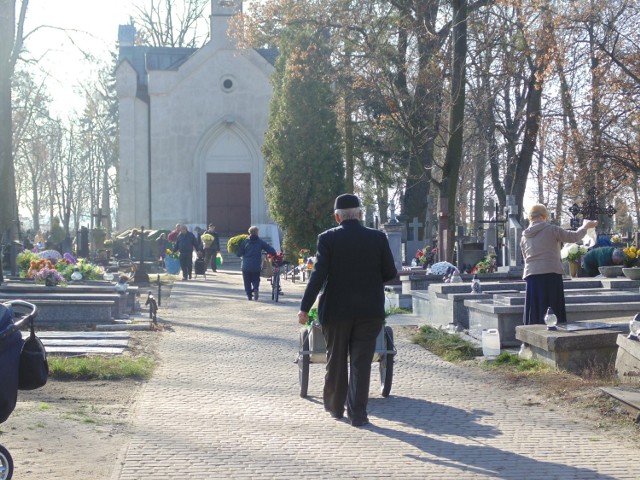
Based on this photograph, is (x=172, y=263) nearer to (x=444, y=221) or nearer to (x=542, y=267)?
(x=444, y=221)

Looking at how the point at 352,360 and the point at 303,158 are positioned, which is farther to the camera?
the point at 303,158

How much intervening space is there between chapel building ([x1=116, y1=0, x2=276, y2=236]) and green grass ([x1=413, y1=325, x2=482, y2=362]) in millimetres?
31225

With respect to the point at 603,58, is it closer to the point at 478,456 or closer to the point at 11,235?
the point at 11,235

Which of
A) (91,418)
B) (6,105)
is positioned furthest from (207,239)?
(91,418)

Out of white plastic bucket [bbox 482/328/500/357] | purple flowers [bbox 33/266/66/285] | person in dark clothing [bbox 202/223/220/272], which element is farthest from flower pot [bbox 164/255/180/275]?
white plastic bucket [bbox 482/328/500/357]

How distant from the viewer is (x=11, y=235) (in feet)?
86.8

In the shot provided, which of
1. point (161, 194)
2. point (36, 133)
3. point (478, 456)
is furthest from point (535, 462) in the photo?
point (36, 133)

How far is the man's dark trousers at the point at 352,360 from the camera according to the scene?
7773 millimetres

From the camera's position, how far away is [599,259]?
1831 cm

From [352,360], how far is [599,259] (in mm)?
11535

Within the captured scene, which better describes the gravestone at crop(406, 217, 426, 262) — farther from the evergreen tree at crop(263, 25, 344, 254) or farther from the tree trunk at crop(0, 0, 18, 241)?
the tree trunk at crop(0, 0, 18, 241)

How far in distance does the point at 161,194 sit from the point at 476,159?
14295 millimetres

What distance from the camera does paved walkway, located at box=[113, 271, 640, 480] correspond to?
20.8 ft

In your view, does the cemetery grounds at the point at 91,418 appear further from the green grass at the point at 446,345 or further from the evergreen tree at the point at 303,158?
the evergreen tree at the point at 303,158
